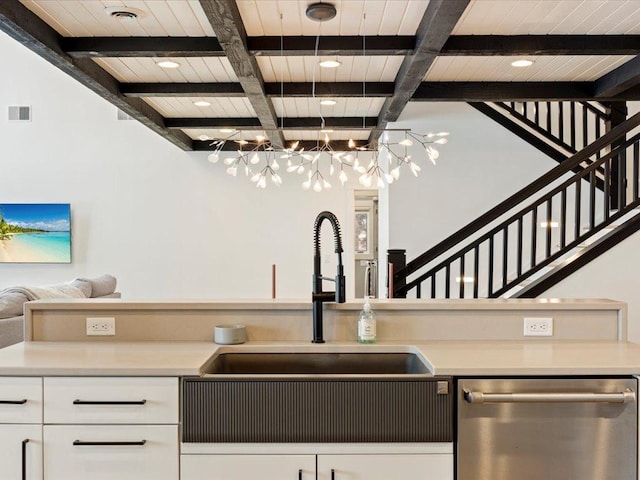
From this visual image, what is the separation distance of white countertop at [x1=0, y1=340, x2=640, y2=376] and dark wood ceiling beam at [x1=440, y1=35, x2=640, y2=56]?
1998mm

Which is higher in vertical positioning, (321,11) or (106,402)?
(321,11)

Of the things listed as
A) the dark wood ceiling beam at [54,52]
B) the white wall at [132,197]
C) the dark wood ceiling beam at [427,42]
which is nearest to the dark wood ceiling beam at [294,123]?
the dark wood ceiling beam at [54,52]

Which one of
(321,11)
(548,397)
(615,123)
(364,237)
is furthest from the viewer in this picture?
(364,237)

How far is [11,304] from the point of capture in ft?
14.3

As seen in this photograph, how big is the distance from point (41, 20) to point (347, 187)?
16.6 feet

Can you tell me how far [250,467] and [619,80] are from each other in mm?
4063

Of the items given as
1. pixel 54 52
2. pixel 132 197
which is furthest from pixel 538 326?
pixel 132 197

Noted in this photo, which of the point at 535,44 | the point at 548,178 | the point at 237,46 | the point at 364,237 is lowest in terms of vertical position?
the point at 364,237

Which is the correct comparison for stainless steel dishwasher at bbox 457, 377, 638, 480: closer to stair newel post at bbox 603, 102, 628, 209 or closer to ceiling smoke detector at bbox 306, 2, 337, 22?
ceiling smoke detector at bbox 306, 2, 337, 22

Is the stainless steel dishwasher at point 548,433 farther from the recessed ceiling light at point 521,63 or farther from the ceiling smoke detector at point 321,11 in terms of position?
the recessed ceiling light at point 521,63

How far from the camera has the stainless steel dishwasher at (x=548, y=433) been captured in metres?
1.89

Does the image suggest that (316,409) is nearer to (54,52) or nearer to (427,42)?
(427,42)

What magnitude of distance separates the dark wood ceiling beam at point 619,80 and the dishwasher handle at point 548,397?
10.1 feet

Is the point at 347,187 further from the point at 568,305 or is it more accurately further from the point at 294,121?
the point at 568,305
